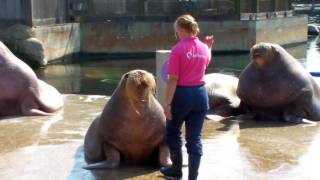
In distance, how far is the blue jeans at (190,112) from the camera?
15.0ft

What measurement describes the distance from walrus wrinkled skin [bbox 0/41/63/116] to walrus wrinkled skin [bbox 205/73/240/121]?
1.96m

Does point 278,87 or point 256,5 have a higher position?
→ point 256,5

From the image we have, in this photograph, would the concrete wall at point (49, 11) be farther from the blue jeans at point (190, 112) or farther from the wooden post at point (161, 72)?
the blue jeans at point (190, 112)

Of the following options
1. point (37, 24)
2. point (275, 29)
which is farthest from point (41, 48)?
point (275, 29)

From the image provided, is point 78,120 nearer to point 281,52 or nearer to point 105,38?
point 281,52

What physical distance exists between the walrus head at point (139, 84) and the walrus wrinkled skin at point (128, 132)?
57 millimetres

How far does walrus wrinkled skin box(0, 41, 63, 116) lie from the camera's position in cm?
761

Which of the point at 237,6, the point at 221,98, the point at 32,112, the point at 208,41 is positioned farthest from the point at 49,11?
the point at 208,41

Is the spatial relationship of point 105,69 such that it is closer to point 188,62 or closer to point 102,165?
point 102,165

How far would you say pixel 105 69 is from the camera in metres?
19.0

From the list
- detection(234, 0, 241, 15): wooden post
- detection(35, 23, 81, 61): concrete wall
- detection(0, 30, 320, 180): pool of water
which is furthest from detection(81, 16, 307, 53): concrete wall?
detection(0, 30, 320, 180): pool of water

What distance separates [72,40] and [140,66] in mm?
2988

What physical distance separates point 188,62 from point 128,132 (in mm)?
903

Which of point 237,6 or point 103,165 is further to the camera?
point 237,6
